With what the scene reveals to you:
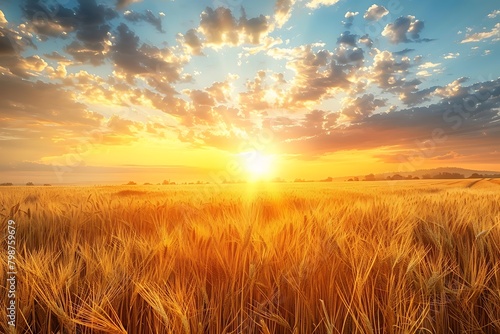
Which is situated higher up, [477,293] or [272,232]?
[272,232]

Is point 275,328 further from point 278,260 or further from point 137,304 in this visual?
point 137,304

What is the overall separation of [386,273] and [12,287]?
5.40ft

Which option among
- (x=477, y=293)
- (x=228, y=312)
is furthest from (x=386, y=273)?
(x=228, y=312)

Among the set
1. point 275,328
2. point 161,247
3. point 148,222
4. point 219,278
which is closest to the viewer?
point 275,328

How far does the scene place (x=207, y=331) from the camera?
3.71 ft

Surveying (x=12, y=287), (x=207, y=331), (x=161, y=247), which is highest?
(x=161, y=247)

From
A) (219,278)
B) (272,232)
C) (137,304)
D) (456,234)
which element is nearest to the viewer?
(137,304)

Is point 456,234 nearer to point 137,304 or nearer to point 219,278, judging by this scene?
point 219,278

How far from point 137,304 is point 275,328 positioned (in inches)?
22.9

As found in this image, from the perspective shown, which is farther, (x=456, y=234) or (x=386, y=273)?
(x=456, y=234)

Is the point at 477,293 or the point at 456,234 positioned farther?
the point at 456,234

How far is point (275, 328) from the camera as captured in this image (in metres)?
1.12

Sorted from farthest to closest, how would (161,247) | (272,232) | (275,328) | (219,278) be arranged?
(272,232) → (161,247) → (219,278) → (275,328)

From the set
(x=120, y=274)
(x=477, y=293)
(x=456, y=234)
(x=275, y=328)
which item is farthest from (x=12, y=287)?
(x=456, y=234)
